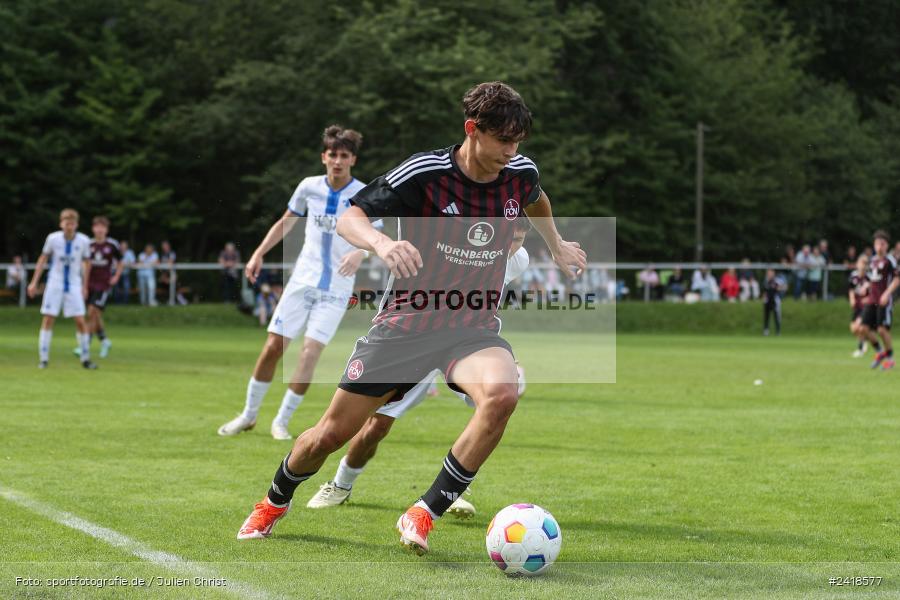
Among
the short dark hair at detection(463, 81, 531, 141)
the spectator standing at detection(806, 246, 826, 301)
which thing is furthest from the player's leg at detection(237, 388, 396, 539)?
the spectator standing at detection(806, 246, 826, 301)

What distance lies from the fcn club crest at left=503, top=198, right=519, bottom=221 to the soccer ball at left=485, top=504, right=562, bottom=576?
1474 mm

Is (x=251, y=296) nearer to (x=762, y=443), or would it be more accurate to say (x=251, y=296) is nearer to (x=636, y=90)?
(x=636, y=90)

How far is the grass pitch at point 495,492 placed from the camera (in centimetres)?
583

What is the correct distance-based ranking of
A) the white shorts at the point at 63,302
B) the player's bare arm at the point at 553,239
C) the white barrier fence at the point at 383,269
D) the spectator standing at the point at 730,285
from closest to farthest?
the player's bare arm at the point at 553,239 < the white shorts at the point at 63,302 < the white barrier fence at the point at 383,269 < the spectator standing at the point at 730,285

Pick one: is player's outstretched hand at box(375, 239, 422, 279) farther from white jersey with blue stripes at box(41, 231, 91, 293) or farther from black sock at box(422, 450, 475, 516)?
white jersey with blue stripes at box(41, 231, 91, 293)

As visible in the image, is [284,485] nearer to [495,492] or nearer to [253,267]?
[495,492]

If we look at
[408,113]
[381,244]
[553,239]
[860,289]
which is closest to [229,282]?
[408,113]

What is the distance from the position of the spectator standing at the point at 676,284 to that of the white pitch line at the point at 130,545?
3157 cm

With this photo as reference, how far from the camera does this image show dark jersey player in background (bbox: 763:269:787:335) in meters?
34.1

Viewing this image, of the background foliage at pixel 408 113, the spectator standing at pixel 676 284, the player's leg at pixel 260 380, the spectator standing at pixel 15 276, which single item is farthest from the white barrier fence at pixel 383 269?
the player's leg at pixel 260 380

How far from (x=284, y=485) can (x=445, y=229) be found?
61.5 inches

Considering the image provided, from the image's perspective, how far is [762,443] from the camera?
1116 cm

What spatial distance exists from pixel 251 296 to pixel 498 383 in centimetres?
2886

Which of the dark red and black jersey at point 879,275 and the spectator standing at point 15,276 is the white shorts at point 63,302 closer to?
the dark red and black jersey at point 879,275
